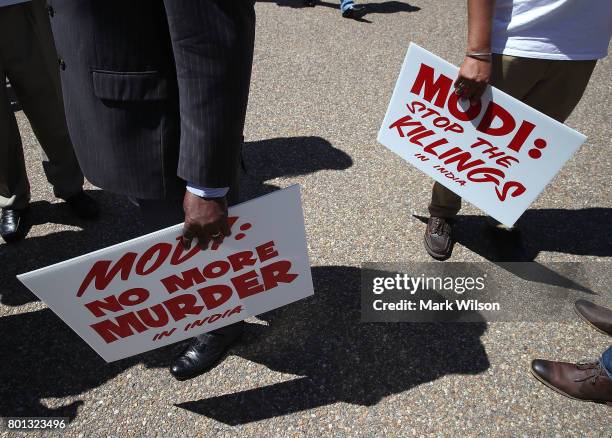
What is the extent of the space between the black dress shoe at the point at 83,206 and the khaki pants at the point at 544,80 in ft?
7.63

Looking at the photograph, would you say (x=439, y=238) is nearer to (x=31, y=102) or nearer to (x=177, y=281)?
(x=177, y=281)

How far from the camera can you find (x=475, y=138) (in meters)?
2.03

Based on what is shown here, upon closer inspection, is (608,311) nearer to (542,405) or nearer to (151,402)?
(542,405)

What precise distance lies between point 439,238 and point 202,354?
1.41 m

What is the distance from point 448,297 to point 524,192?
25.0 inches

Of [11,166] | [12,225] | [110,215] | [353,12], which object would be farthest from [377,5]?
[12,225]

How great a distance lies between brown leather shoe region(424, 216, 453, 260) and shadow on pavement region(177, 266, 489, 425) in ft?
1.48

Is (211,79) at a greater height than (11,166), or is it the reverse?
(211,79)

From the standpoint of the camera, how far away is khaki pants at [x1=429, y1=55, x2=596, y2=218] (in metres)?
1.97

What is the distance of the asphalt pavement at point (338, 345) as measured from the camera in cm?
183

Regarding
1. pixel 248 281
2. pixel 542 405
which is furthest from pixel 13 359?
pixel 542 405

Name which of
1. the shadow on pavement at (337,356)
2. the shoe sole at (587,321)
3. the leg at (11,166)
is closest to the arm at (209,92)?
the shadow on pavement at (337,356)

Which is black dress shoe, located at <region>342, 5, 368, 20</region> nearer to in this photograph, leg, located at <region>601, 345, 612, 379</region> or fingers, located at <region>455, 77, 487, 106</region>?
fingers, located at <region>455, 77, 487, 106</region>

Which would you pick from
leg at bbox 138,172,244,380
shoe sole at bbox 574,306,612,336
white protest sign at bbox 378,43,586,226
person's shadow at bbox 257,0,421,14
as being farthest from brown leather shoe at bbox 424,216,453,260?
person's shadow at bbox 257,0,421,14
